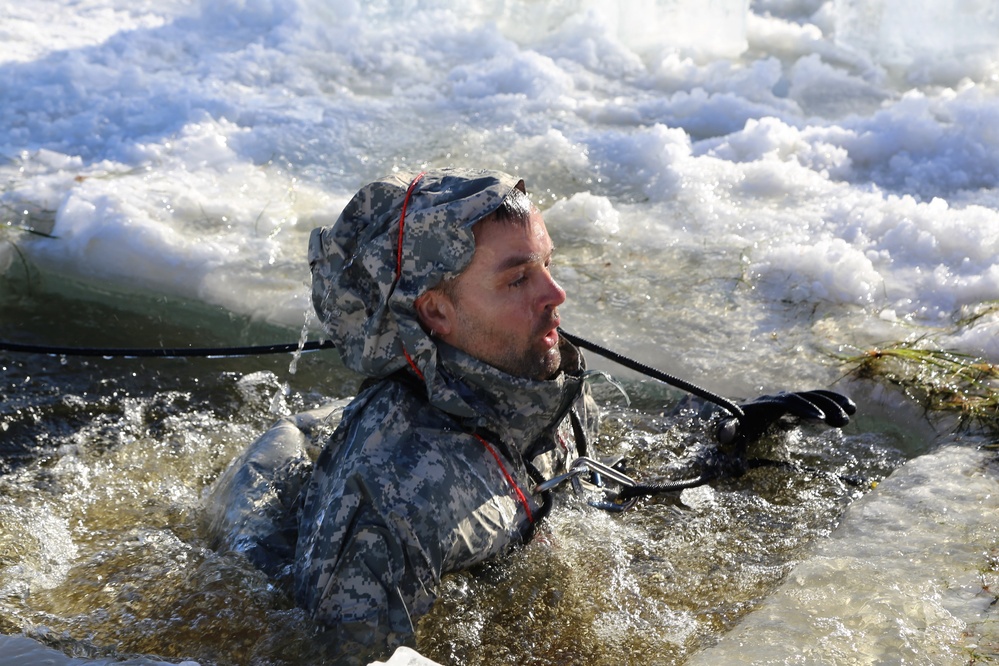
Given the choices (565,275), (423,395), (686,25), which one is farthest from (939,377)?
(686,25)

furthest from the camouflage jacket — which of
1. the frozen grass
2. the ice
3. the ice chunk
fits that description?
the ice

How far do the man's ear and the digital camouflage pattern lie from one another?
4 centimetres

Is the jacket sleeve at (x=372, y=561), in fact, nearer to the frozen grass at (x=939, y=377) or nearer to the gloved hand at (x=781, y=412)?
the gloved hand at (x=781, y=412)

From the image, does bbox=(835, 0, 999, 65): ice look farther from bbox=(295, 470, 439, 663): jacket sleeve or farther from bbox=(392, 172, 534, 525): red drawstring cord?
bbox=(295, 470, 439, 663): jacket sleeve

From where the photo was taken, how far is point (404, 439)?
272cm

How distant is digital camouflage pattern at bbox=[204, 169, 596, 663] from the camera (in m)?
2.54

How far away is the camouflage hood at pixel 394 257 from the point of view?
2684 mm

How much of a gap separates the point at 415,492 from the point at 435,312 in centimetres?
49

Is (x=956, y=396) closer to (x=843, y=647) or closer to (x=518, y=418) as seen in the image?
(x=843, y=647)

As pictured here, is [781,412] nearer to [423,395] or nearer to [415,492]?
[423,395]

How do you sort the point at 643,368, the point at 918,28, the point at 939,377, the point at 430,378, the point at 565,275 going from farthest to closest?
the point at 918,28
the point at 565,275
the point at 939,377
the point at 643,368
the point at 430,378

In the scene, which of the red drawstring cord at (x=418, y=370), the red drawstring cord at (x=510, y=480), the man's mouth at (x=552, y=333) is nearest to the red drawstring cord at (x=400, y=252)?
the red drawstring cord at (x=418, y=370)

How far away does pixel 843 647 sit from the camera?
2592 millimetres

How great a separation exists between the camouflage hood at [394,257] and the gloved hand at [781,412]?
1335mm
